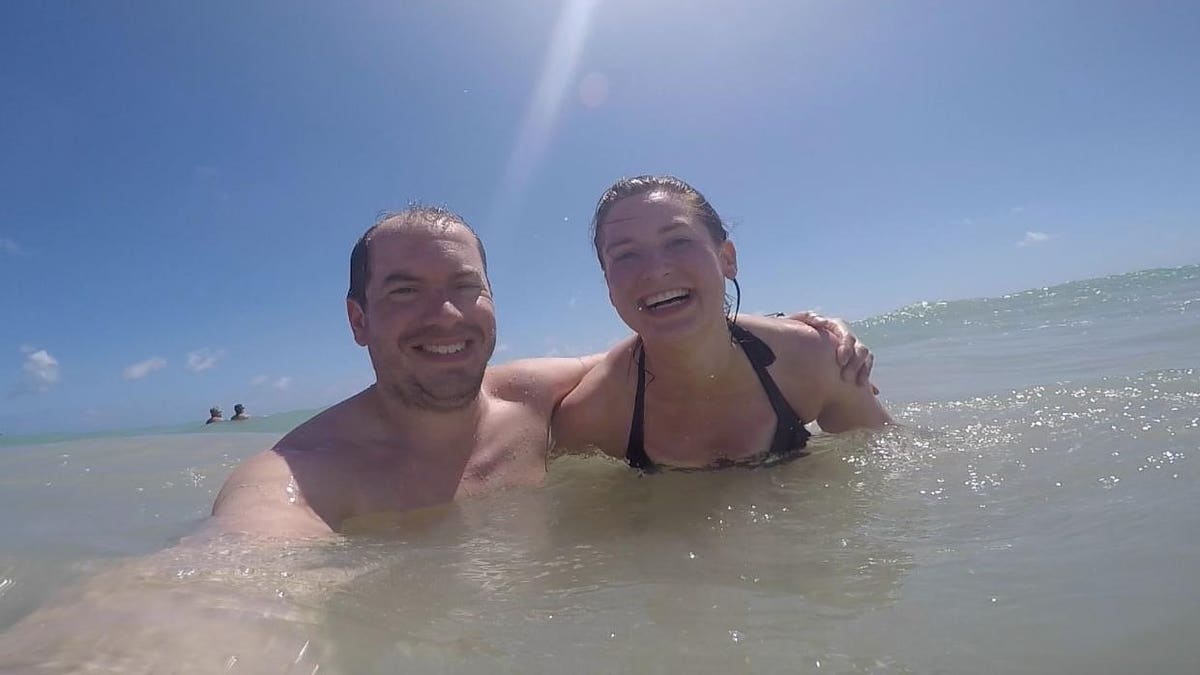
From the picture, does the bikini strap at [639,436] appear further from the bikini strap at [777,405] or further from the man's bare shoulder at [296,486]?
the man's bare shoulder at [296,486]

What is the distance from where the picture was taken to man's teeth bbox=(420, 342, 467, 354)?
3004mm

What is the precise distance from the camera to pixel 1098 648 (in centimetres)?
126

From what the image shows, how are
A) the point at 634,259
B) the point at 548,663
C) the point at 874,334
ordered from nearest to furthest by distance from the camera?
1. the point at 548,663
2. the point at 634,259
3. the point at 874,334

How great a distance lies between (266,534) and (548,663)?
50.2 inches

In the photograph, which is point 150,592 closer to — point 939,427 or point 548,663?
point 548,663

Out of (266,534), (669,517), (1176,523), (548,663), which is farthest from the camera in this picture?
(669,517)

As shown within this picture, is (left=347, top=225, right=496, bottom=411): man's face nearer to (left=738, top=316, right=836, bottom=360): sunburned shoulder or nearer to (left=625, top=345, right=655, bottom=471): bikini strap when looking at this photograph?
(left=625, top=345, right=655, bottom=471): bikini strap

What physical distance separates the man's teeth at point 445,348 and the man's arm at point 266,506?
73 centimetres

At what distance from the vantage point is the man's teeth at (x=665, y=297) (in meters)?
3.12

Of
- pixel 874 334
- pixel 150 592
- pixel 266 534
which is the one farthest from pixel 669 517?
pixel 874 334

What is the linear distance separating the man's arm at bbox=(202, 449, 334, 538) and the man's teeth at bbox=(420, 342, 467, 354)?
0.73 metres

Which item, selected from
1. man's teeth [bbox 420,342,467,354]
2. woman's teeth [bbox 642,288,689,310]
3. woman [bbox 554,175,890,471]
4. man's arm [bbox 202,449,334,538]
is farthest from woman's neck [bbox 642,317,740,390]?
man's arm [bbox 202,449,334,538]

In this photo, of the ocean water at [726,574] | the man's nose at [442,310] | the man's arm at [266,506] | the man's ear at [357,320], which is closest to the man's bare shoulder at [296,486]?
the man's arm at [266,506]

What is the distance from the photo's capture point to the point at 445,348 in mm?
3016
